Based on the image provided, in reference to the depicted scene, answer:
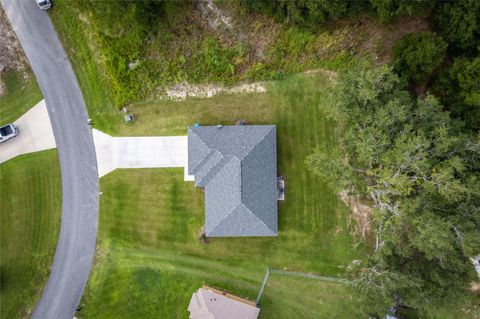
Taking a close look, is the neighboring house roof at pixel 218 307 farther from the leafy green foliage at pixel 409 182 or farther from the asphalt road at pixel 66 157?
the asphalt road at pixel 66 157

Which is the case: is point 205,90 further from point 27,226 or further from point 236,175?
point 27,226

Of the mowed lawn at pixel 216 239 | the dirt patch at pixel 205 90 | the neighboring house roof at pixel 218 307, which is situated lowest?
the neighboring house roof at pixel 218 307

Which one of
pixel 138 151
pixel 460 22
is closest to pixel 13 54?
pixel 138 151

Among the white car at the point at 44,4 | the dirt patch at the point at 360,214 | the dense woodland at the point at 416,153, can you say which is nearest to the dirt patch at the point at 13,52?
the white car at the point at 44,4

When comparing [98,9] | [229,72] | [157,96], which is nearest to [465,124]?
[229,72]

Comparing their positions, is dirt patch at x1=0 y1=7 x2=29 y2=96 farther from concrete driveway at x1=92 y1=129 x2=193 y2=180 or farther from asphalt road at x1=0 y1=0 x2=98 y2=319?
concrete driveway at x1=92 y1=129 x2=193 y2=180

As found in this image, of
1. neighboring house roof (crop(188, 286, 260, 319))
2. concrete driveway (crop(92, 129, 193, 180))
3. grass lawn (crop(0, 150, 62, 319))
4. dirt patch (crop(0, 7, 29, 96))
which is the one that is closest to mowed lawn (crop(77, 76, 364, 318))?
concrete driveway (crop(92, 129, 193, 180))
